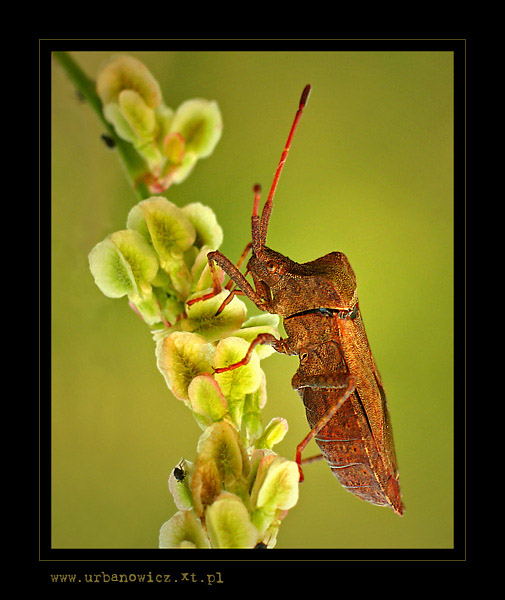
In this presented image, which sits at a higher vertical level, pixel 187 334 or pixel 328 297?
pixel 328 297

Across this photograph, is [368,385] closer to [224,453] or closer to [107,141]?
[224,453]

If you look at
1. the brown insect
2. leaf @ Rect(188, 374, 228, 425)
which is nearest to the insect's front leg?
the brown insect

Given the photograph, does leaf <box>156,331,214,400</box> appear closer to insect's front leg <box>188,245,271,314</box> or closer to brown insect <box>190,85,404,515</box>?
insect's front leg <box>188,245,271,314</box>

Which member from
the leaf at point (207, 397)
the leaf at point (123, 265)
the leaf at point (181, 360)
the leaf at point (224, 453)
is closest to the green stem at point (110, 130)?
the leaf at point (123, 265)

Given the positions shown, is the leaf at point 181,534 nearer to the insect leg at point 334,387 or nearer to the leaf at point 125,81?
the insect leg at point 334,387

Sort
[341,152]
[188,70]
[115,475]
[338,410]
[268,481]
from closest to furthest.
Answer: [268,481] → [338,410] → [115,475] → [188,70] → [341,152]

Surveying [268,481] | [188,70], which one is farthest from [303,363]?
[188,70]
